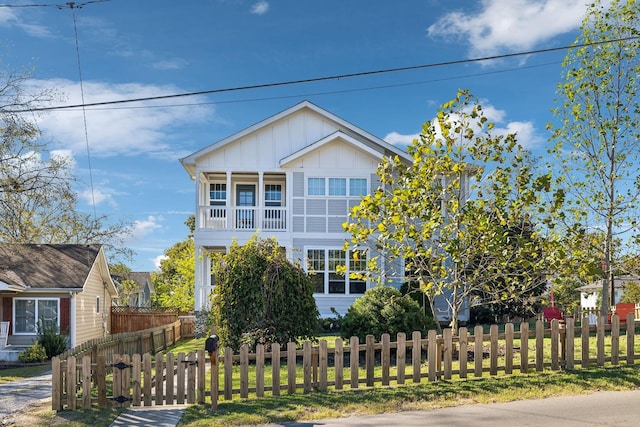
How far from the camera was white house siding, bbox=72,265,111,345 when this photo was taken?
26547 millimetres

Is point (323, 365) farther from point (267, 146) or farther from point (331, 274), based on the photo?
point (267, 146)

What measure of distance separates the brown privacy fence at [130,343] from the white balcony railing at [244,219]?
4.64 metres

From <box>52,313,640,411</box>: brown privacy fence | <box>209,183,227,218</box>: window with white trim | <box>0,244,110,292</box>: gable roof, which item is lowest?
<box>52,313,640,411</box>: brown privacy fence

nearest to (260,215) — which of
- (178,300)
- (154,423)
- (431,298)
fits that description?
(431,298)

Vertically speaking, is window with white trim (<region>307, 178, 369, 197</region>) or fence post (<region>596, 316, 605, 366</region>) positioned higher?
window with white trim (<region>307, 178, 369, 197</region>)

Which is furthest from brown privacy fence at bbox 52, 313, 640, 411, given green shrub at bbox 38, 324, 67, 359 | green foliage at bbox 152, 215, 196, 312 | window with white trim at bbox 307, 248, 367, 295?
green foliage at bbox 152, 215, 196, 312

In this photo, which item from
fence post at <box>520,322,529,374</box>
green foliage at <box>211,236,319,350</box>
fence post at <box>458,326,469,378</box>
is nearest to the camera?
fence post at <box>458,326,469,378</box>

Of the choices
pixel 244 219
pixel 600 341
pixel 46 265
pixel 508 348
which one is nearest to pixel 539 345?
pixel 508 348

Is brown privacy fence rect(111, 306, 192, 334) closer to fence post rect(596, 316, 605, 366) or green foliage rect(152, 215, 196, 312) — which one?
green foliage rect(152, 215, 196, 312)

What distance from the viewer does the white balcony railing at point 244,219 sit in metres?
26.0

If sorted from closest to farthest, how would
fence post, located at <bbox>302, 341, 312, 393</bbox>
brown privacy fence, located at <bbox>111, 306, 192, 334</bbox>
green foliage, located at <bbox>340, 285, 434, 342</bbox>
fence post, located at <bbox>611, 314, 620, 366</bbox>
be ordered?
1. fence post, located at <bbox>302, 341, 312, 393</bbox>
2. fence post, located at <bbox>611, 314, 620, 366</bbox>
3. green foliage, located at <bbox>340, 285, 434, 342</bbox>
4. brown privacy fence, located at <bbox>111, 306, 192, 334</bbox>

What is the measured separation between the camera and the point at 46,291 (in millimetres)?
25188

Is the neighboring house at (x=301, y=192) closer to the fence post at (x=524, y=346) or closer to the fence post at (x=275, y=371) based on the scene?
the fence post at (x=524, y=346)

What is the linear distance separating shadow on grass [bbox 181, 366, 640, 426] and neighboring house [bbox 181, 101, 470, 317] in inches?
562
